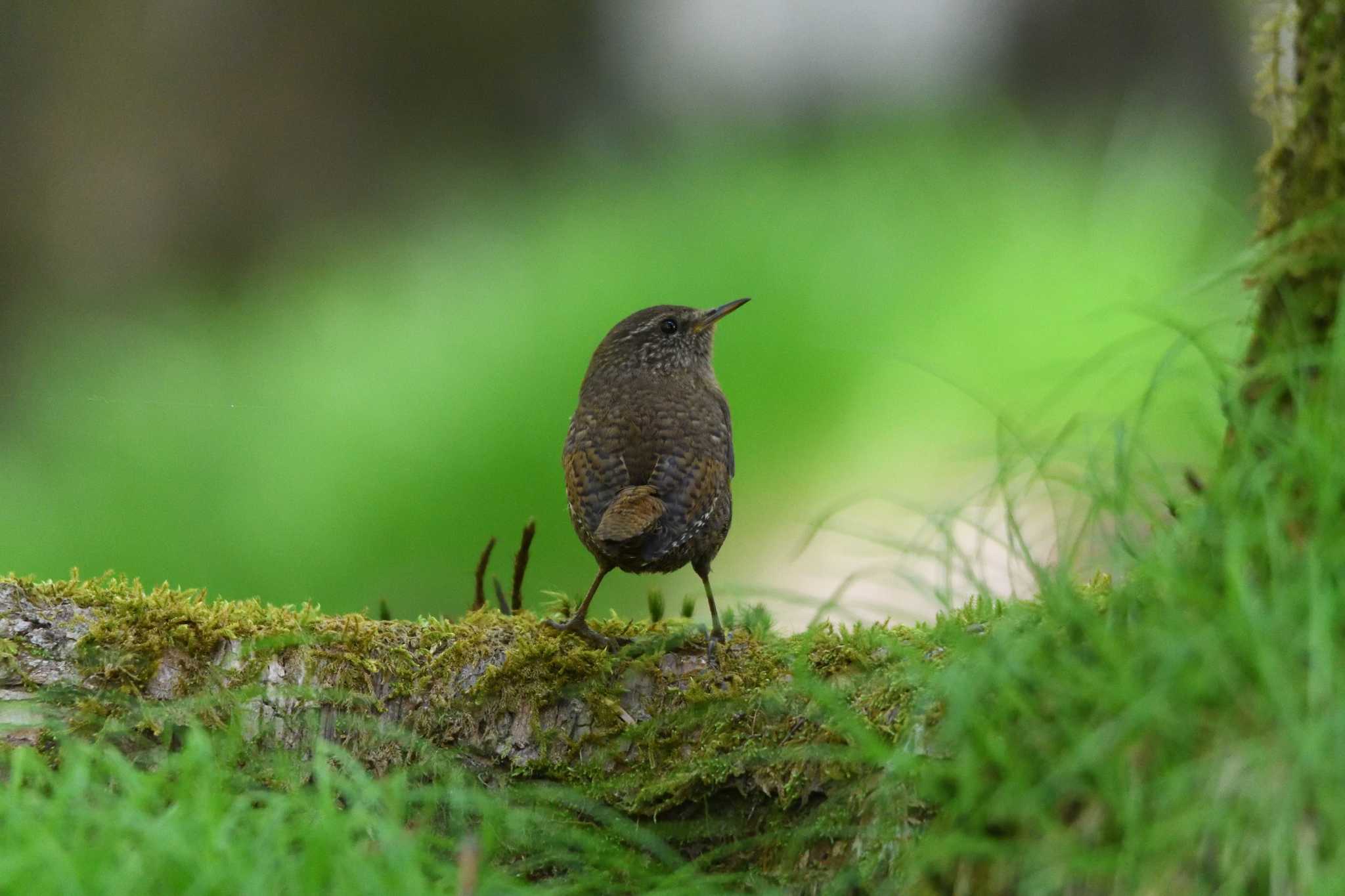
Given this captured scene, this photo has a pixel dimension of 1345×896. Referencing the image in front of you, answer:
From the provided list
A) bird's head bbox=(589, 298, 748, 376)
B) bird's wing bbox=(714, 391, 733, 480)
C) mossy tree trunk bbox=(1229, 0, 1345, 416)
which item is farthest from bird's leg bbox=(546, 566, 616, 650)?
mossy tree trunk bbox=(1229, 0, 1345, 416)

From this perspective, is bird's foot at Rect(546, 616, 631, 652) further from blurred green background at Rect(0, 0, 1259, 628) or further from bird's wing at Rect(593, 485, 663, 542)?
blurred green background at Rect(0, 0, 1259, 628)

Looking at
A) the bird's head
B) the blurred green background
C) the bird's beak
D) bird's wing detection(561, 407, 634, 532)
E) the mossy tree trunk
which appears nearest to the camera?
the mossy tree trunk

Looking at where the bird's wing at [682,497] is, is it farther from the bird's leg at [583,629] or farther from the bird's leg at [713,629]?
the bird's leg at [583,629]

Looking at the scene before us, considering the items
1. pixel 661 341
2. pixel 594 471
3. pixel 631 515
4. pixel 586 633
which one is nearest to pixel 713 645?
pixel 586 633

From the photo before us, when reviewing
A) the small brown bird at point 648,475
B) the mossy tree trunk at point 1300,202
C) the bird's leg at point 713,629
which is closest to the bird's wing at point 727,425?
the small brown bird at point 648,475

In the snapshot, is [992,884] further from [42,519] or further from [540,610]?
[42,519]

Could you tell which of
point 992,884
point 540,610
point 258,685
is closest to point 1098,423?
point 992,884
